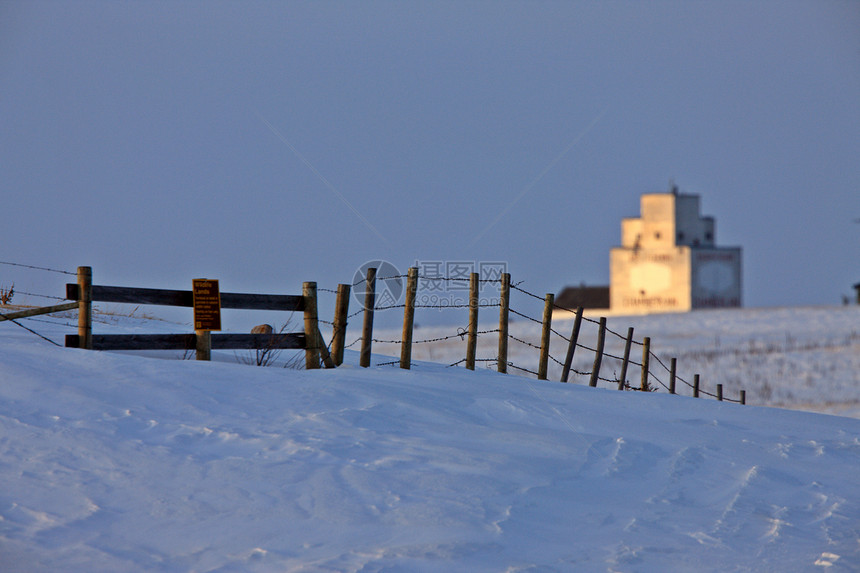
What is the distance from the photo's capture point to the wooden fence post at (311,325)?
10.5 meters

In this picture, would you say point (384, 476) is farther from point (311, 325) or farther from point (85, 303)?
point (85, 303)

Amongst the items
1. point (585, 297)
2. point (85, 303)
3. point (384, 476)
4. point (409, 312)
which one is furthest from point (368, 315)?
point (585, 297)

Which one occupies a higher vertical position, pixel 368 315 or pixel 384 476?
pixel 368 315

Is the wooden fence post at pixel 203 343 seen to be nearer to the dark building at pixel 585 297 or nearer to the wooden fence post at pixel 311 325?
the wooden fence post at pixel 311 325

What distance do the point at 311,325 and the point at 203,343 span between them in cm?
131

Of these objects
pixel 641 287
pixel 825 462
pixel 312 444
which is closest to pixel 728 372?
pixel 825 462

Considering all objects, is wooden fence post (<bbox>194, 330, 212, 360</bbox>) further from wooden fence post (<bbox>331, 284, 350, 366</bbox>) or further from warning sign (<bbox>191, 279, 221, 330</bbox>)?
wooden fence post (<bbox>331, 284, 350, 366</bbox>)

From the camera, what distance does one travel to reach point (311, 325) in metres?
10.5

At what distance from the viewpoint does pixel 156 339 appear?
9.52m

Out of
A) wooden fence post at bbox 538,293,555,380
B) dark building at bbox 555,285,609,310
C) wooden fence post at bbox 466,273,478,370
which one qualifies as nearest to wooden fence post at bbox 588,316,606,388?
wooden fence post at bbox 538,293,555,380

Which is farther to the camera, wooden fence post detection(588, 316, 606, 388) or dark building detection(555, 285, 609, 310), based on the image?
dark building detection(555, 285, 609, 310)

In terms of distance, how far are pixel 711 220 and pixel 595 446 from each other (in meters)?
98.7

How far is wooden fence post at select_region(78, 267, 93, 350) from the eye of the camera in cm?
915

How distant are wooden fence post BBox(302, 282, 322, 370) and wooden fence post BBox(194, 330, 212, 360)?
120cm
